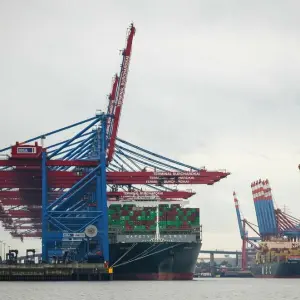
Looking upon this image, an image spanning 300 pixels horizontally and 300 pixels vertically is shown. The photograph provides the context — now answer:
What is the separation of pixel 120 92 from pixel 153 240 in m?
19.1

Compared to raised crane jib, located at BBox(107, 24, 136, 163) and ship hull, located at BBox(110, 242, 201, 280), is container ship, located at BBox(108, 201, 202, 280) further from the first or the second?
raised crane jib, located at BBox(107, 24, 136, 163)

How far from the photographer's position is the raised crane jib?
112m

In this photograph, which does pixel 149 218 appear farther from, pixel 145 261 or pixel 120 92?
pixel 120 92

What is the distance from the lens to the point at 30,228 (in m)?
186

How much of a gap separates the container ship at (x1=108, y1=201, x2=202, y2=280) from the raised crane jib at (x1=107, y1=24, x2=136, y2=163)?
9084 mm

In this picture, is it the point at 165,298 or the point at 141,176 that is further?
the point at 141,176

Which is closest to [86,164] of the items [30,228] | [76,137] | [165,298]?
[76,137]

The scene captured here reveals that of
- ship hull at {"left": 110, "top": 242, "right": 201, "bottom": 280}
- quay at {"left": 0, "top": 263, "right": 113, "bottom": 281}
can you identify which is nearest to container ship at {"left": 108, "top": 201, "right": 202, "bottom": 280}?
ship hull at {"left": 110, "top": 242, "right": 201, "bottom": 280}

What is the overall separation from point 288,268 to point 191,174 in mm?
76917

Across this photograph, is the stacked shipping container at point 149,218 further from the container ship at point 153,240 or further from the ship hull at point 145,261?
the ship hull at point 145,261

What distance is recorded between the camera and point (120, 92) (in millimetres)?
113938

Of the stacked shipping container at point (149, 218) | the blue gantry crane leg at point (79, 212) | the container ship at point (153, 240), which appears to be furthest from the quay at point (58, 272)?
the stacked shipping container at point (149, 218)

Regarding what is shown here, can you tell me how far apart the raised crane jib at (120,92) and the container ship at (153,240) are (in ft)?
29.8

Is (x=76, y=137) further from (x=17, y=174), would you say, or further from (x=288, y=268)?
(x=288, y=268)
